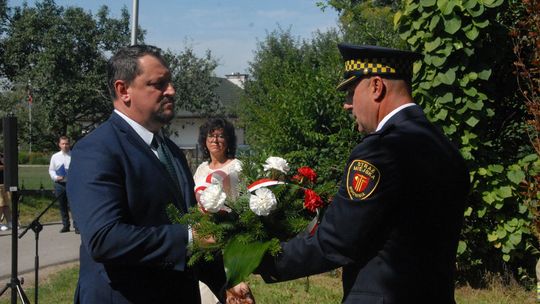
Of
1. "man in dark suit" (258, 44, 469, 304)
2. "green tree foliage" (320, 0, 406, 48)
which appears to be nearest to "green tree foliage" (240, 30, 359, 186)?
"green tree foliage" (320, 0, 406, 48)

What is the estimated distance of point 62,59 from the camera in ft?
62.3

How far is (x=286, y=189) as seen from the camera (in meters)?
2.92

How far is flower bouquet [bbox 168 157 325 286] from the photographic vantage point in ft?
8.57

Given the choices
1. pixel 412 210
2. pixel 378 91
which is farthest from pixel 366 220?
pixel 378 91

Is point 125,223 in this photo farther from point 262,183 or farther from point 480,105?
point 480,105

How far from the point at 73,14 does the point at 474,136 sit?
50.9ft

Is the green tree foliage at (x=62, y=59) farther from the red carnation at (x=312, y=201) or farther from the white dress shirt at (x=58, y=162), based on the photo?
the red carnation at (x=312, y=201)

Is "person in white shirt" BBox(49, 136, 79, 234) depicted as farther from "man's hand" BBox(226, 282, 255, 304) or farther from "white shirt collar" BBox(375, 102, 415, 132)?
"white shirt collar" BBox(375, 102, 415, 132)

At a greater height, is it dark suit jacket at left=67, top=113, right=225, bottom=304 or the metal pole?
the metal pole

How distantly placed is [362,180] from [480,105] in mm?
4322

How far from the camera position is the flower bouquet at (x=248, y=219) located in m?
2.61

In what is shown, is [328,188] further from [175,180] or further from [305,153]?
[305,153]

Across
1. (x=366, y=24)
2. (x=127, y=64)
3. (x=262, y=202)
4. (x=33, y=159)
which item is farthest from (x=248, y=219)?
(x=33, y=159)

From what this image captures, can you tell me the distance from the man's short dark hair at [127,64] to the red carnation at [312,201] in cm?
87
